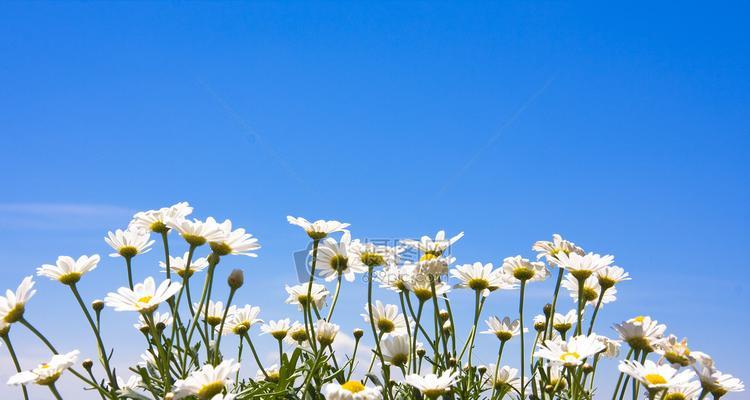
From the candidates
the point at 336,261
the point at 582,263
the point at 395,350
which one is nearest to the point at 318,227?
the point at 336,261

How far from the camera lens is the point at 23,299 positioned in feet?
9.09

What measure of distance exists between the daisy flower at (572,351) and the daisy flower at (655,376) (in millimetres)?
115

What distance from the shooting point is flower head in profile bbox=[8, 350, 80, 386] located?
2484mm

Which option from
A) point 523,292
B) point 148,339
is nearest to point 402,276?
point 523,292

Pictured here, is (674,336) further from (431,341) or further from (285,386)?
(285,386)

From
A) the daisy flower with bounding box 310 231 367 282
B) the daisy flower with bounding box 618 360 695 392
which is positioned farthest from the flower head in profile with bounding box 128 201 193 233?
the daisy flower with bounding box 618 360 695 392

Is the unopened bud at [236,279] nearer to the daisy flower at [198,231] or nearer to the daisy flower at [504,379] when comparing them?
the daisy flower at [198,231]

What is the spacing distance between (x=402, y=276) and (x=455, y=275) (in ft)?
1.12

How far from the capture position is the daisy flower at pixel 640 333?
114 inches

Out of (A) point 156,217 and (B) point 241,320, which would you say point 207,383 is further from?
(B) point 241,320

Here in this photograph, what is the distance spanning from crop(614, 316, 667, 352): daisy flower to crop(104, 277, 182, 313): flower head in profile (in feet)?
6.05

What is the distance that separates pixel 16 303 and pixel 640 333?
259 centimetres

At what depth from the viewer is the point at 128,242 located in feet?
10.1

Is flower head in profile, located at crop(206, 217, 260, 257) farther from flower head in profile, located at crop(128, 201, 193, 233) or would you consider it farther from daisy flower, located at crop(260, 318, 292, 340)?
daisy flower, located at crop(260, 318, 292, 340)
